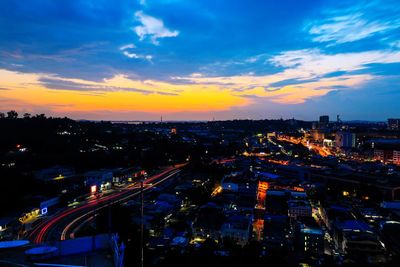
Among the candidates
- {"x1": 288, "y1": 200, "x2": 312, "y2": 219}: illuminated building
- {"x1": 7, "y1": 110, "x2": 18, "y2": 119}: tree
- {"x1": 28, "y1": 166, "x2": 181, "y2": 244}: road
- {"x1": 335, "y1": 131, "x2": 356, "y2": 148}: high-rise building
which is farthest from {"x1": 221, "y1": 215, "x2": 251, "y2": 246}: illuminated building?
{"x1": 335, "y1": 131, "x2": 356, "y2": 148}: high-rise building

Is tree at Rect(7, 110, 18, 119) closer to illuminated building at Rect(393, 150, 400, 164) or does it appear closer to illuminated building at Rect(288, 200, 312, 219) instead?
illuminated building at Rect(288, 200, 312, 219)

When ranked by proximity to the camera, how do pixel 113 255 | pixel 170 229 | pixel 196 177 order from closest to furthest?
pixel 113 255 → pixel 170 229 → pixel 196 177

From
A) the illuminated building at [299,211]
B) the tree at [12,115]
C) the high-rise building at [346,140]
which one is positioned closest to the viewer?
the illuminated building at [299,211]

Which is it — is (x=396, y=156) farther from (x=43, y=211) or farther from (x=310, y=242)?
(x=43, y=211)

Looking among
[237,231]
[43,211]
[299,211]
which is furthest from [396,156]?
[43,211]

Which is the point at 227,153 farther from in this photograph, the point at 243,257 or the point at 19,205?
the point at 243,257

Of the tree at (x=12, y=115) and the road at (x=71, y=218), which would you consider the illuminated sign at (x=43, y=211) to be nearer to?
the road at (x=71, y=218)

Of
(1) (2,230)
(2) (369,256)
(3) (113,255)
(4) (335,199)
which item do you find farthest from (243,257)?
(4) (335,199)

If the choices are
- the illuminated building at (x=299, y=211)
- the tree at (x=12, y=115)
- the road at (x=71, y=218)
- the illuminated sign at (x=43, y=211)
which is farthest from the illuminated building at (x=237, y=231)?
the tree at (x=12, y=115)
